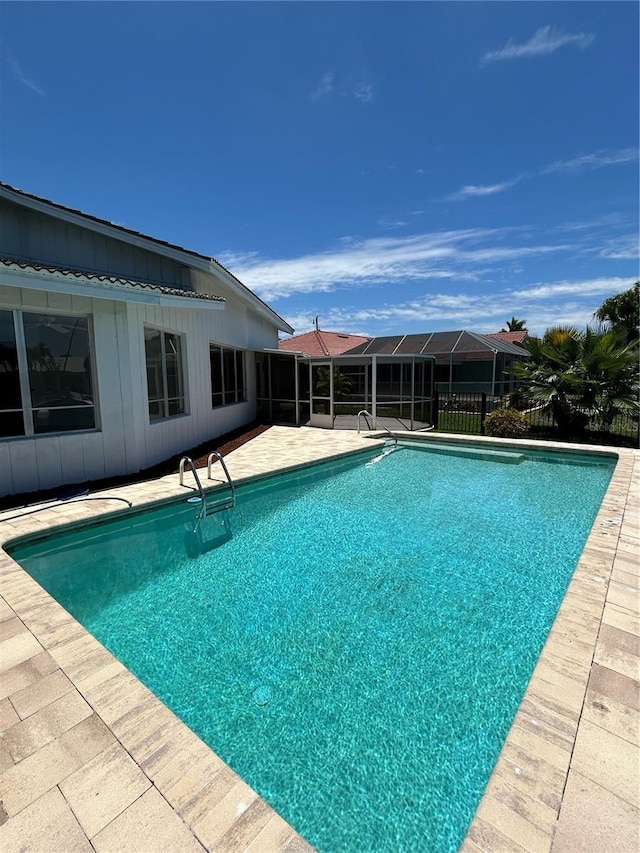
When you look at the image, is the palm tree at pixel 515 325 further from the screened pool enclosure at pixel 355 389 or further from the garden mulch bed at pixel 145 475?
the garden mulch bed at pixel 145 475

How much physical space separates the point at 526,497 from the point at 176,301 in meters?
8.50

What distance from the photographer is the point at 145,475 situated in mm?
8711

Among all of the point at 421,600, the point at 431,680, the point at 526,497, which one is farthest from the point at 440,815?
the point at 526,497

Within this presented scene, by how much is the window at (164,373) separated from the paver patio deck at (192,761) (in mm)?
6323

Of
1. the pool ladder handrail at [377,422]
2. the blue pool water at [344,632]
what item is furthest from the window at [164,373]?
the pool ladder handrail at [377,422]

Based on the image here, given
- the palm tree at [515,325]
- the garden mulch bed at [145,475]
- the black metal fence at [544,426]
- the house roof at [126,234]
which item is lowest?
the garden mulch bed at [145,475]

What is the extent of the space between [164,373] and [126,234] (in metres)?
3.13

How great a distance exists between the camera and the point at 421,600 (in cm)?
456

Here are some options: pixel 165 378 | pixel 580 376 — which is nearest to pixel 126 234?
pixel 165 378

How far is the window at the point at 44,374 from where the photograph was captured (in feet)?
22.5

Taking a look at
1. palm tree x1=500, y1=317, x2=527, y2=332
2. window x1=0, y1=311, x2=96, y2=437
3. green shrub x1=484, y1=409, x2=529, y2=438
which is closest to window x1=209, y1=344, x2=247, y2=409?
window x1=0, y1=311, x2=96, y2=437

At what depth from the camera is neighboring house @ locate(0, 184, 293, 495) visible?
6.90m

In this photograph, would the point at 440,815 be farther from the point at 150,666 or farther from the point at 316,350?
the point at 316,350

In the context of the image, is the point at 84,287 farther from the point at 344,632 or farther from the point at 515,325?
the point at 515,325
